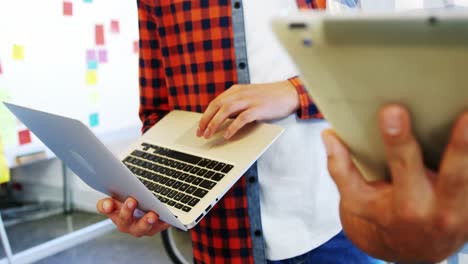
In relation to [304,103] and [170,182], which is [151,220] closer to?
[170,182]

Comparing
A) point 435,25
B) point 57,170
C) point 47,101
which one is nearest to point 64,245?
point 47,101

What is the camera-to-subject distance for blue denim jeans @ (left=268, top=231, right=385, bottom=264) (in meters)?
0.68

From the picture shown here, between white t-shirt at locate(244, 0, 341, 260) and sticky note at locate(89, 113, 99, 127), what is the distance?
106 centimetres

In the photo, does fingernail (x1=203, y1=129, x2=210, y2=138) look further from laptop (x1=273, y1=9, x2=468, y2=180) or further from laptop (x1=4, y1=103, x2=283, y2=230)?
laptop (x1=273, y1=9, x2=468, y2=180)

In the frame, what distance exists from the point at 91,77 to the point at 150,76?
0.83 m

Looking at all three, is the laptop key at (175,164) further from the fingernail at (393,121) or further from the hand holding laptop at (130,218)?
the fingernail at (393,121)

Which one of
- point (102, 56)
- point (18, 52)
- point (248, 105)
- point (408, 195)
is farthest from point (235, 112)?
point (102, 56)

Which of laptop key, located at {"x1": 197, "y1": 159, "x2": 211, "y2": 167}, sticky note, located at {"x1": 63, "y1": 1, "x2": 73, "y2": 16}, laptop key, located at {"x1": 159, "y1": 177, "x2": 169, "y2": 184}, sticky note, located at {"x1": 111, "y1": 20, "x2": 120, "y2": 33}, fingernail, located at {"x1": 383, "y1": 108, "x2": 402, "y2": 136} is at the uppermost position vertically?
sticky note, located at {"x1": 63, "y1": 1, "x2": 73, "y2": 16}

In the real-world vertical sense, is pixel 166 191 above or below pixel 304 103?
below

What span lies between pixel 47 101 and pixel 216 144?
3.33ft

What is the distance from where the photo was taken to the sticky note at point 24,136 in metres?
1.34

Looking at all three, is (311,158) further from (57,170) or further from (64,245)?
(57,170)

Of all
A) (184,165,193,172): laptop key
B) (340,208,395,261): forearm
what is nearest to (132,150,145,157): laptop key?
(184,165,193,172): laptop key

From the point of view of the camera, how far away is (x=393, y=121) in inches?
9.8
